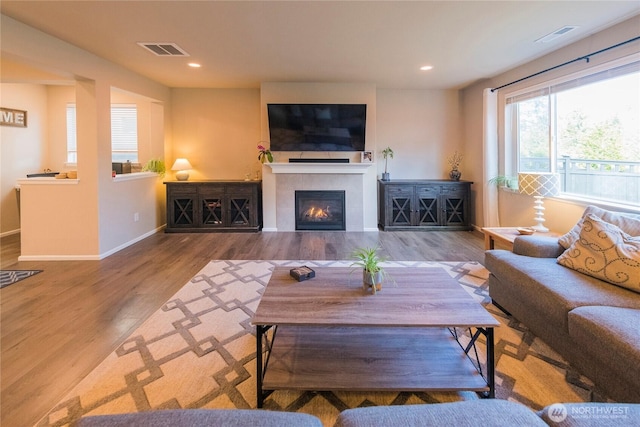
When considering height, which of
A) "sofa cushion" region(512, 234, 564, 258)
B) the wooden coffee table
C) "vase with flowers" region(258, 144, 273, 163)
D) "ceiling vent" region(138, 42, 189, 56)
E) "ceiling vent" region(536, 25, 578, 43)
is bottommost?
the wooden coffee table

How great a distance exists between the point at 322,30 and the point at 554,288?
3.06 m

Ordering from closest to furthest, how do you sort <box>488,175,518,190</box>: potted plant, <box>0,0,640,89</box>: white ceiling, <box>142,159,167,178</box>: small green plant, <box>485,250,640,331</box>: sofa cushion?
1. <box>485,250,640,331</box>: sofa cushion
2. <box>0,0,640,89</box>: white ceiling
3. <box>488,175,518,190</box>: potted plant
4. <box>142,159,167,178</box>: small green plant

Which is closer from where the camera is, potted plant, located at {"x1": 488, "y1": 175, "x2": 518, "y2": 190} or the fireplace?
potted plant, located at {"x1": 488, "y1": 175, "x2": 518, "y2": 190}

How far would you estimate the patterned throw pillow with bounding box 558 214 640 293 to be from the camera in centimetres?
200

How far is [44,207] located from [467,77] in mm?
6391

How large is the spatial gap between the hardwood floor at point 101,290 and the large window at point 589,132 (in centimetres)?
143

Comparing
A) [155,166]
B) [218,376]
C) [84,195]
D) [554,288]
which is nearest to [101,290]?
[84,195]

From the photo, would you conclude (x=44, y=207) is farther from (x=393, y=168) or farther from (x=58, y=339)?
(x=393, y=168)

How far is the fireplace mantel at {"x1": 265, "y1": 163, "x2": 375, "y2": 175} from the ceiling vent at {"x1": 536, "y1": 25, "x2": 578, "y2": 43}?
289 centimetres

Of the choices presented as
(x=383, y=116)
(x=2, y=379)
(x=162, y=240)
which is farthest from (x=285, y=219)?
(x=2, y=379)

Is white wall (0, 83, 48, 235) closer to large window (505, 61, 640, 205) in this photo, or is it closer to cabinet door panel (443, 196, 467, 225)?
cabinet door panel (443, 196, 467, 225)

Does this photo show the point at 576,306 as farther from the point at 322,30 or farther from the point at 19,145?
the point at 19,145

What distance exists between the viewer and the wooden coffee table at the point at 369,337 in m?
1.61

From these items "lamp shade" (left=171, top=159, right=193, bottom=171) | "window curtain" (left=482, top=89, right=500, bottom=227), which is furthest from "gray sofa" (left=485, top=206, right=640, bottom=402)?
"lamp shade" (left=171, top=159, right=193, bottom=171)
